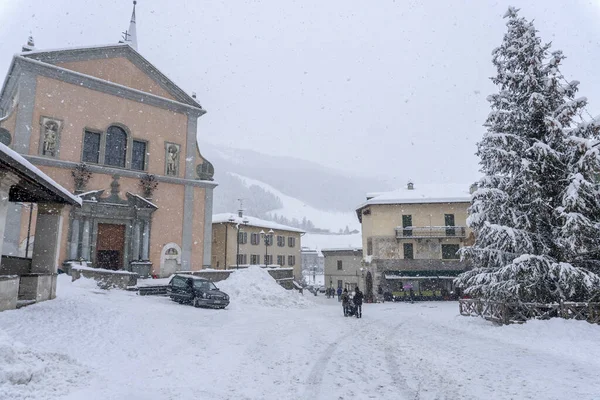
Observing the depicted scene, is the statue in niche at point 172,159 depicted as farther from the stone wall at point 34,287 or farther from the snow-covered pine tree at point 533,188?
the snow-covered pine tree at point 533,188

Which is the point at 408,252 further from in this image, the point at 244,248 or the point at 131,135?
the point at 131,135

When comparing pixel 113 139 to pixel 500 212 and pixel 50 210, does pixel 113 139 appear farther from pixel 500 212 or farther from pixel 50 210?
pixel 500 212

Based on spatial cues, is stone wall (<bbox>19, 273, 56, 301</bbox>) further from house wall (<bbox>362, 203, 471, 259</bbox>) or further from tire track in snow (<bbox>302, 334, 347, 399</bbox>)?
house wall (<bbox>362, 203, 471, 259</bbox>)

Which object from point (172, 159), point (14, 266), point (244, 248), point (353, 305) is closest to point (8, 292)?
point (14, 266)

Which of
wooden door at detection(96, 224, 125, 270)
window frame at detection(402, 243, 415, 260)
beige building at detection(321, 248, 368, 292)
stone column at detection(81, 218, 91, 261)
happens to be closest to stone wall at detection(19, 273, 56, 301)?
stone column at detection(81, 218, 91, 261)

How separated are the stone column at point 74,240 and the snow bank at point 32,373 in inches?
738

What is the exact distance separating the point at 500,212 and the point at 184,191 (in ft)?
71.1

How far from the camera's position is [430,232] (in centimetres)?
4109

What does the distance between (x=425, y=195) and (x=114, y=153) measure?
3182 cm

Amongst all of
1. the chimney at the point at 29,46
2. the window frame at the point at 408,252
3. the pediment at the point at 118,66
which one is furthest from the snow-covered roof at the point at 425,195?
the chimney at the point at 29,46

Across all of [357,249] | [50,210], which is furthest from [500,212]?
[357,249]

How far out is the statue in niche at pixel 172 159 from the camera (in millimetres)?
28906

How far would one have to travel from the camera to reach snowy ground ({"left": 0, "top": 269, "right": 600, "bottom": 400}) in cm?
642

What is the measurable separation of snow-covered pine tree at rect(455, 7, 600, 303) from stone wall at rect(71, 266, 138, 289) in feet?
57.9
